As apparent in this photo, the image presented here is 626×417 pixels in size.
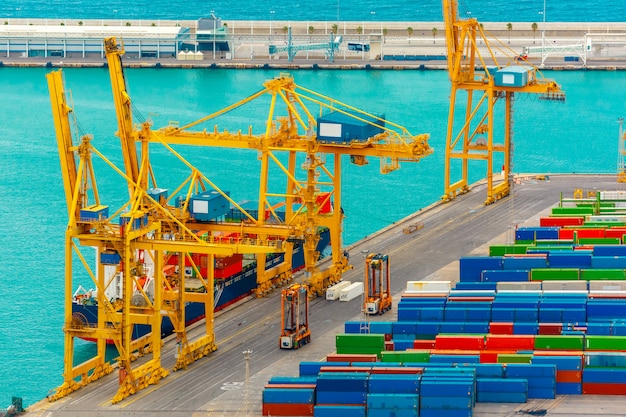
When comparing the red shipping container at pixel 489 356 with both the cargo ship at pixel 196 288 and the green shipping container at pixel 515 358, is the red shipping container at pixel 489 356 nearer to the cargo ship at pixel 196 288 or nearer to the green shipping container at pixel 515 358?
the green shipping container at pixel 515 358

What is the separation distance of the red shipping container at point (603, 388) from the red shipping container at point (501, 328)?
349 inches

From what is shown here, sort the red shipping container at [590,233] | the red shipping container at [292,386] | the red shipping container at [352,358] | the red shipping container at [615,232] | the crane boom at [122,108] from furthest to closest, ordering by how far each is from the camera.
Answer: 1. the red shipping container at [590,233]
2. the red shipping container at [615,232]
3. the crane boom at [122,108]
4. the red shipping container at [352,358]
5. the red shipping container at [292,386]

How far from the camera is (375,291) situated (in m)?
115

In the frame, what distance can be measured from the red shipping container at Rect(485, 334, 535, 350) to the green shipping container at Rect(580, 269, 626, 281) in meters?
17.1

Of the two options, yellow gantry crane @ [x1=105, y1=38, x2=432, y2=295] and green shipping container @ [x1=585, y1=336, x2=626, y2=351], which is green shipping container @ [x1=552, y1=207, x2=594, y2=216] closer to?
yellow gantry crane @ [x1=105, y1=38, x2=432, y2=295]

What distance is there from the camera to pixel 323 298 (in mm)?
121062

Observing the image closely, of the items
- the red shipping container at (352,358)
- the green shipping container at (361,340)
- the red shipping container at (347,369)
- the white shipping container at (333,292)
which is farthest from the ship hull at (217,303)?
the red shipping container at (347,369)

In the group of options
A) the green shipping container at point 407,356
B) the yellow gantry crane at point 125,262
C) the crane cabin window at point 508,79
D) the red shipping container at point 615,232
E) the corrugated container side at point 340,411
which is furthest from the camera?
the crane cabin window at point 508,79

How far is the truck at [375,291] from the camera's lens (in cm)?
11362

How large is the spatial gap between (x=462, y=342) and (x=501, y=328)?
3960 millimetres

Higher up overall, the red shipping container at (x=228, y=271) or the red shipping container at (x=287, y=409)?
the red shipping container at (x=228, y=271)

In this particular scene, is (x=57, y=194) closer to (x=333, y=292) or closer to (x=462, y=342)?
(x=333, y=292)

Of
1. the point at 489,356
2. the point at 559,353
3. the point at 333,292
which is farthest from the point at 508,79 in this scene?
the point at 489,356

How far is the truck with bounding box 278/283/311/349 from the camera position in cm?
10644
